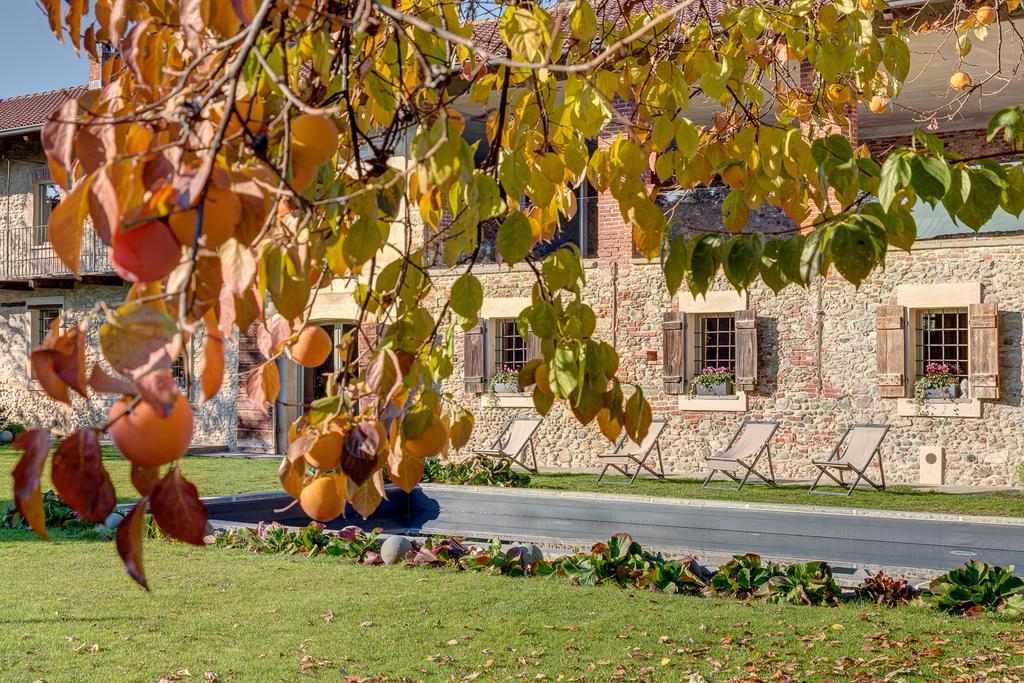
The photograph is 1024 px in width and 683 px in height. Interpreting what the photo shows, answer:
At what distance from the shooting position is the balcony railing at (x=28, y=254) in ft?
64.1

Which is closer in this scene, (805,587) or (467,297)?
(467,297)

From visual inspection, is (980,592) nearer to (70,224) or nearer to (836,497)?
(836,497)

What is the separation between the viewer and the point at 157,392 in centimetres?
82

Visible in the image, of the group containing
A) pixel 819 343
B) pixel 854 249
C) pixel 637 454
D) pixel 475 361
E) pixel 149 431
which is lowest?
pixel 637 454

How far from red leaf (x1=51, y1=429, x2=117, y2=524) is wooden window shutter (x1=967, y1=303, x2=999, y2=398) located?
12208 millimetres

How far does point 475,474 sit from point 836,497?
3.62 meters

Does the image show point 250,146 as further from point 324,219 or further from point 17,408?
point 17,408

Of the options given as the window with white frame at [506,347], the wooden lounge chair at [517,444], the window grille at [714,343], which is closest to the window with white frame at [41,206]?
the window with white frame at [506,347]

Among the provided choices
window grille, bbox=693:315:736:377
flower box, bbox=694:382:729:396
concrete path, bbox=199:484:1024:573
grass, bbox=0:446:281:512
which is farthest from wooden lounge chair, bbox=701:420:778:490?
grass, bbox=0:446:281:512

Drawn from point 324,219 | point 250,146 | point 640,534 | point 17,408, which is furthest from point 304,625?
point 17,408

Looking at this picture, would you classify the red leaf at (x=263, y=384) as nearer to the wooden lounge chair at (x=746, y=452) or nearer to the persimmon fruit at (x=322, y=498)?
the persimmon fruit at (x=322, y=498)

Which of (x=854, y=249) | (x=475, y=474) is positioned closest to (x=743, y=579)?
(x=854, y=249)

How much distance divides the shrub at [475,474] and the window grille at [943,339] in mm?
4883

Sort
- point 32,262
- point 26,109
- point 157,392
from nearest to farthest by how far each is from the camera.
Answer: point 157,392 → point 32,262 → point 26,109
